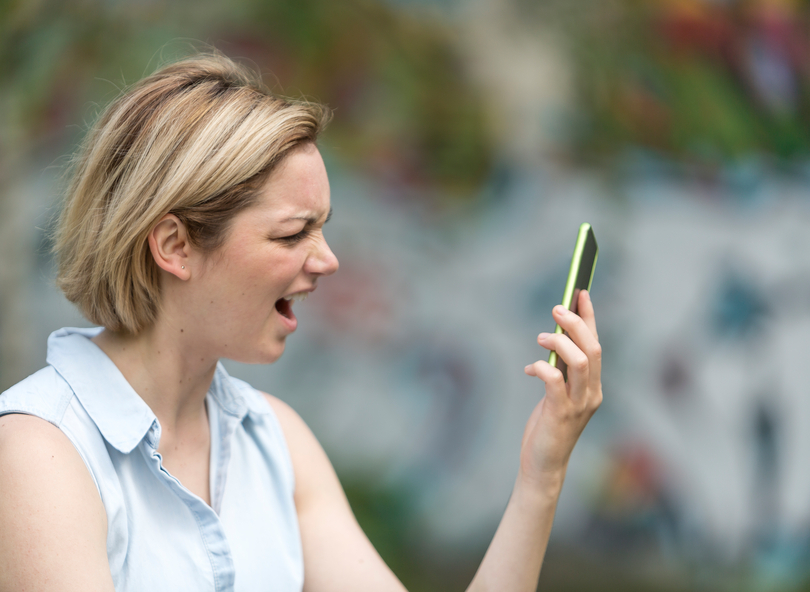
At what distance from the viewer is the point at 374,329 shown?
383 cm

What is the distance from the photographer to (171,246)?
145 cm

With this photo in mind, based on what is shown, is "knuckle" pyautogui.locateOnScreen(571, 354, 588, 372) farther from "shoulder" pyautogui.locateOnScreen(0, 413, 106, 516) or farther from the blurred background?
the blurred background

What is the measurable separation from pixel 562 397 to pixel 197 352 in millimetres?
722

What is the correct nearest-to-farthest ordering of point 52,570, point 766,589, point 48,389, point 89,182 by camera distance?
point 52,570 → point 48,389 → point 89,182 → point 766,589

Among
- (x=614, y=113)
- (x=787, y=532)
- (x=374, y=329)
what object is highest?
(x=614, y=113)

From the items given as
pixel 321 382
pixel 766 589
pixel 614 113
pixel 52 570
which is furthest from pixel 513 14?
pixel 52 570

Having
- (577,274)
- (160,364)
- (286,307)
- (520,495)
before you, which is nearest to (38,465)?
(160,364)

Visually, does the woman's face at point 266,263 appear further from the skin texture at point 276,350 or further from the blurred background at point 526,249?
the blurred background at point 526,249

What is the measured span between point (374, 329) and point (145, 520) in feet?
8.27

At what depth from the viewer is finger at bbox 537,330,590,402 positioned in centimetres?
136

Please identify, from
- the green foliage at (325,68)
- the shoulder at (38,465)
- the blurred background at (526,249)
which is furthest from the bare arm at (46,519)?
the green foliage at (325,68)

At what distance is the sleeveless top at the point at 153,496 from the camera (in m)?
1.29

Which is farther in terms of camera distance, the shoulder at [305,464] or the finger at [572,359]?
the shoulder at [305,464]

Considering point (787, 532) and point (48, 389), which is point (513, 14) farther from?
point (48, 389)
